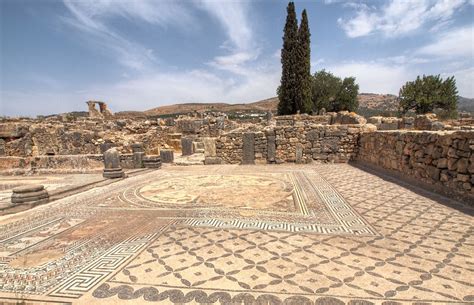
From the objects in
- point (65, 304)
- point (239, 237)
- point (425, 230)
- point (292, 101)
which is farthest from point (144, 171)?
point (292, 101)

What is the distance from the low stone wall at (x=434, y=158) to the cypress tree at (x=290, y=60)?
1802 centimetres

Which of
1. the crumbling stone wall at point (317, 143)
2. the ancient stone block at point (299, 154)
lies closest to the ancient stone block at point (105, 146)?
the crumbling stone wall at point (317, 143)

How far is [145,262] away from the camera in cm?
272

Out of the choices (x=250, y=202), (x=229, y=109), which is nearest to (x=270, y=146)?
(x=250, y=202)

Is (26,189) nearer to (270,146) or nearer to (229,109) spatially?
(270,146)

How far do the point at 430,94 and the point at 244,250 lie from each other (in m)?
33.7

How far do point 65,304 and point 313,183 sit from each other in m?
5.76

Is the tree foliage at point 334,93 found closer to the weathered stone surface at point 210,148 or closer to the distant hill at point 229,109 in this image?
the distant hill at point 229,109

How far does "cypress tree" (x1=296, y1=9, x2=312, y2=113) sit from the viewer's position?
24.6 metres

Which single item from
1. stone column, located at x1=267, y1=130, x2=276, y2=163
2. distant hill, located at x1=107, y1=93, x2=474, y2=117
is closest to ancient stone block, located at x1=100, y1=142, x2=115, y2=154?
stone column, located at x1=267, y1=130, x2=276, y2=163

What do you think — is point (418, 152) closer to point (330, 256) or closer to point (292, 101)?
point (330, 256)

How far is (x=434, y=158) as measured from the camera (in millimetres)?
5328

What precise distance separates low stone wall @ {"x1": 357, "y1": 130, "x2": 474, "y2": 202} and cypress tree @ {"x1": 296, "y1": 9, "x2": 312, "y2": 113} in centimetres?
1771

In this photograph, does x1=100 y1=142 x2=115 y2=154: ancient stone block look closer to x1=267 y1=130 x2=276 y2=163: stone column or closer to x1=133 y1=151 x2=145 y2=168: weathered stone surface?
x1=133 y1=151 x2=145 y2=168: weathered stone surface
